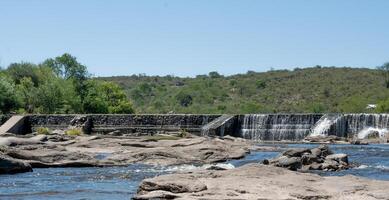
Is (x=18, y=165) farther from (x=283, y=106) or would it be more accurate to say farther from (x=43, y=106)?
(x=283, y=106)

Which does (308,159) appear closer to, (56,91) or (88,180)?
(88,180)

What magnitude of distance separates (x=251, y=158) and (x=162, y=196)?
71.2 ft

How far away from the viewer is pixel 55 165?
31.3 m

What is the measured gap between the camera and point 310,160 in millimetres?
31422

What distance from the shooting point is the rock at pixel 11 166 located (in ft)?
90.2

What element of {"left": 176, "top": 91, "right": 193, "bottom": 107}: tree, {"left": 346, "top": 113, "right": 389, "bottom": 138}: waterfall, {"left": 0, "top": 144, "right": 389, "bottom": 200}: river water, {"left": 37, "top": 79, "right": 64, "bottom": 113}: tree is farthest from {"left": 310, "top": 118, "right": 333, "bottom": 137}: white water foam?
{"left": 176, "top": 91, "right": 193, "bottom": 107}: tree

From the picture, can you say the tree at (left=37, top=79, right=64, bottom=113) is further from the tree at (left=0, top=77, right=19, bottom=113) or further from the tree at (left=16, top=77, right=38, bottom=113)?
the tree at (left=0, top=77, right=19, bottom=113)

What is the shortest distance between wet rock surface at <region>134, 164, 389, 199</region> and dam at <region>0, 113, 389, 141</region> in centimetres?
4360

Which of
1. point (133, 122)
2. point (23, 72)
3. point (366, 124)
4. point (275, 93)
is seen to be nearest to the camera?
point (366, 124)

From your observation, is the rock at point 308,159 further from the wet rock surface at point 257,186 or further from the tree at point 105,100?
the tree at point 105,100

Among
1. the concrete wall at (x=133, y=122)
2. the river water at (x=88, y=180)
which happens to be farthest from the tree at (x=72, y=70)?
the river water at (x=88, y=180)

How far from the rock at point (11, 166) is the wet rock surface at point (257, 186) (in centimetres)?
1147

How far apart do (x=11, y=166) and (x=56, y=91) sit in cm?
5515

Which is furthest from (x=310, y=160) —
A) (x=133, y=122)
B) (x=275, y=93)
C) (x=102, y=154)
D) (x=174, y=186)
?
(x=275, y=93)
